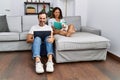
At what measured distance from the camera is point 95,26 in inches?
146

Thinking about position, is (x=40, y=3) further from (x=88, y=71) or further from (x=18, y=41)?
(x=88, y=71)

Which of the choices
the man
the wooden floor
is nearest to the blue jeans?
the man

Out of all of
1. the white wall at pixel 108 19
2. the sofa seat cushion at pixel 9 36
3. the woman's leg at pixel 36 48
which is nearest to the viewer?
the woman's leg at pixel 36 48

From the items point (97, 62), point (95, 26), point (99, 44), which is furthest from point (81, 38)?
point (95, 26)

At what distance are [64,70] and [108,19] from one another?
1.42 metres

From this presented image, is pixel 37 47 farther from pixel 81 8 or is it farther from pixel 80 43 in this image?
pixel 81 8

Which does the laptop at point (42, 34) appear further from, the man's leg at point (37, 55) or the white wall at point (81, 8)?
the white wall at point (81, 8)

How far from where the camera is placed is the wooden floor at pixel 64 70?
6.77 feet

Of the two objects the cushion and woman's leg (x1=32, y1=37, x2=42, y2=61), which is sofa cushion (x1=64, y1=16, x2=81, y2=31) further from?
woman's leg (x1=32, y1=37, x2=42, y2=61)

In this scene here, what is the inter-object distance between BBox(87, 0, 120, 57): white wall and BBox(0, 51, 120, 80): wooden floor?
362 millimetres

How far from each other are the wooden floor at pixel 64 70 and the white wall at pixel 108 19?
0.36 meters

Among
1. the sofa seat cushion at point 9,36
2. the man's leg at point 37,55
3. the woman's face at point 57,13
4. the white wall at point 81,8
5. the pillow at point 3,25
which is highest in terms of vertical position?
the white wall at point 81,8

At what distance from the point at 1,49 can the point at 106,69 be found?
2102mm

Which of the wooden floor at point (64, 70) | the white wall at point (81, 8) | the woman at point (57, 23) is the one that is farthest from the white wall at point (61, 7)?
the wooden floor at point (64, 70)
